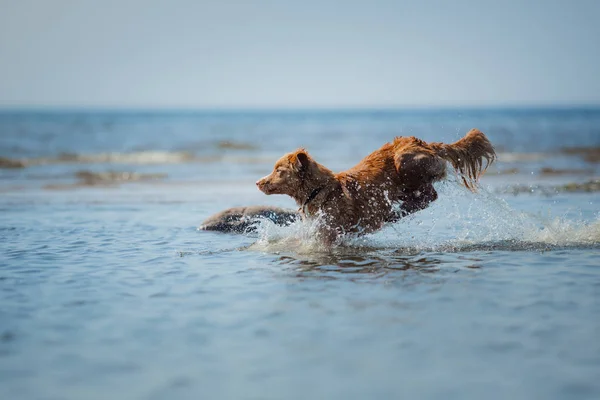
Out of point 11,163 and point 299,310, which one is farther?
point 11,163

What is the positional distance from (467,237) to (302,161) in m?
2.62

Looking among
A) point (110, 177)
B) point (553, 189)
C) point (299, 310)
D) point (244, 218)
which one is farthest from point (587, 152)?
point (299, 310)

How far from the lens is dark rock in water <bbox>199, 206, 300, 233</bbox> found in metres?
10.5

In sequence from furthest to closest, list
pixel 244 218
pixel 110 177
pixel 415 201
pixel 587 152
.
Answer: pixel 587 152 → pixel 110 177 → pixel 244 218 → pixel 415 201

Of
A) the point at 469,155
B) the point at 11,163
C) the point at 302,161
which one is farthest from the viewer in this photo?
the point at 11,163

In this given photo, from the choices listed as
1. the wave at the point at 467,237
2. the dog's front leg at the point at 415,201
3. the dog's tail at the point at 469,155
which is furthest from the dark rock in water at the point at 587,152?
the dog's front leg at the point at 415,201

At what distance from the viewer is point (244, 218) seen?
10805 mm

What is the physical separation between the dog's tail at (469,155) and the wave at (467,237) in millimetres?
201

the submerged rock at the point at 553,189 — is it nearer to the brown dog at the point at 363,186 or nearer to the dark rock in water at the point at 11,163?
the brown dog at the point at 363,186

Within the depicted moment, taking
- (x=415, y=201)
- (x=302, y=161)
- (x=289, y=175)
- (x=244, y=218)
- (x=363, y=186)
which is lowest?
(x=244, y=218)

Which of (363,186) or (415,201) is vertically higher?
(363,186)

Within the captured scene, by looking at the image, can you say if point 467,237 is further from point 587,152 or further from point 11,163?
point 587,152

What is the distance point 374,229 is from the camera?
8305 millimetres

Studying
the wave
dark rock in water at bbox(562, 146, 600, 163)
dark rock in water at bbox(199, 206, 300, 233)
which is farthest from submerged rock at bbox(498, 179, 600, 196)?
dark rock in water at bbox(562, 146, 600, 163)
